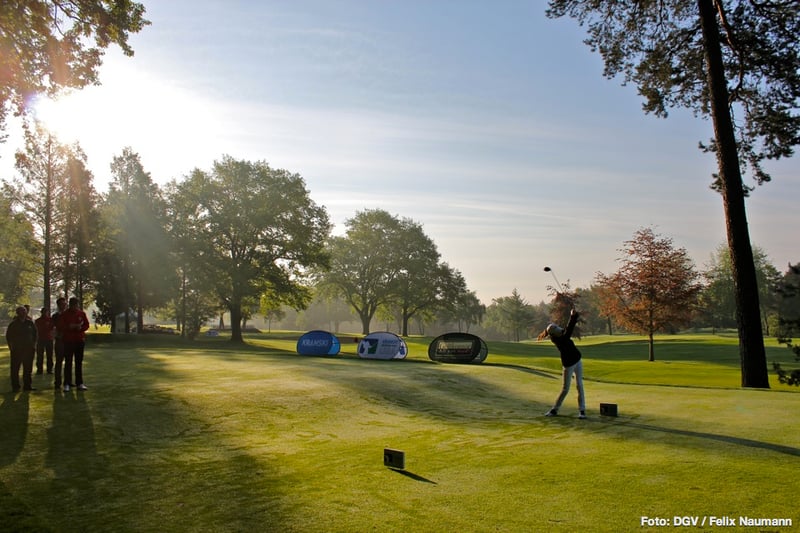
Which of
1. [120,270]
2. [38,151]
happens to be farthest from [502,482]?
[120,270]

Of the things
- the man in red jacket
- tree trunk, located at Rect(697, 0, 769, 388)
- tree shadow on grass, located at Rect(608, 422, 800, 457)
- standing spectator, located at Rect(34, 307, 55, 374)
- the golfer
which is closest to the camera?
tree shadow on grass, located at Rect(608, 422, 800, 457)

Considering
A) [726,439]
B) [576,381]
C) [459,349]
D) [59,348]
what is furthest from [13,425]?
[459,349]

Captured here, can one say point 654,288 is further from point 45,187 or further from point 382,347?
point 45,187

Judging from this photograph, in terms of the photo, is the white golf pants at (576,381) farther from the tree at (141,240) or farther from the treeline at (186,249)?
the tree at (141,240)

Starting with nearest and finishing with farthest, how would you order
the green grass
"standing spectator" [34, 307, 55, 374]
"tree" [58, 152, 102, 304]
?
the green grass < "standing spectator" [34, 307, 55, 374] < "tree" [58, 152, 102, 304]

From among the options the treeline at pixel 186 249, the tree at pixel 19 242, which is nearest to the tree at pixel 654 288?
the treeline at pixel 186 249

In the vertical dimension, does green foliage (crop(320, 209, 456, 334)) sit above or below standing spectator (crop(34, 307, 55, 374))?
above

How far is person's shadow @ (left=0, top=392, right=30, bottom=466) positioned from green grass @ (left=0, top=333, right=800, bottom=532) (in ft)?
0.15

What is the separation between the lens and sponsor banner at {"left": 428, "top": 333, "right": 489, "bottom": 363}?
2906cm

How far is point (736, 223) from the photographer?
21.3 meters

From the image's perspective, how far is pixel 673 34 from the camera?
24812mm

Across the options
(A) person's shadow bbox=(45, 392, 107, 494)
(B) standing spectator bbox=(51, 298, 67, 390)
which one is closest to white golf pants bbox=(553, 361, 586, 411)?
(A) person's shadow bbox=(45, 392, 107, 494)

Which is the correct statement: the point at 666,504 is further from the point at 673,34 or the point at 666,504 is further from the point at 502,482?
the point at 673,34

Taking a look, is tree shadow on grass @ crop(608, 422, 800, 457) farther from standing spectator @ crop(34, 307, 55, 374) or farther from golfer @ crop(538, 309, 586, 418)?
standing spectator @ crop(34, 307, 55, 374)
